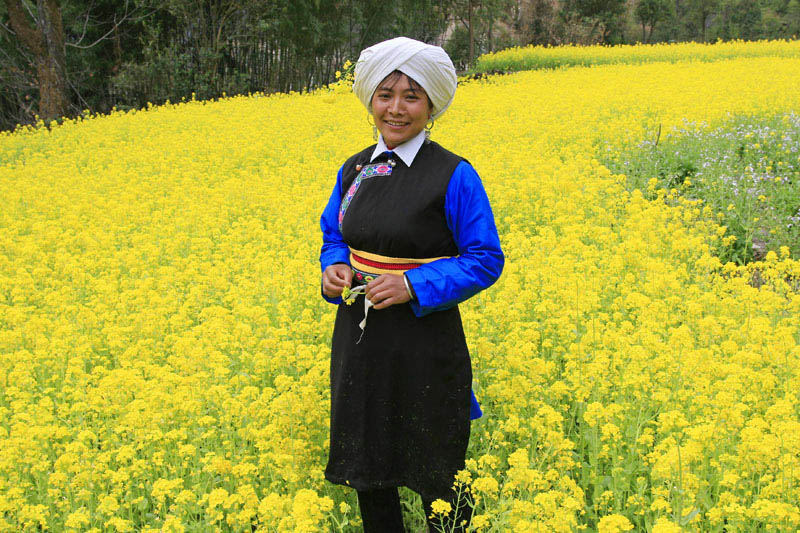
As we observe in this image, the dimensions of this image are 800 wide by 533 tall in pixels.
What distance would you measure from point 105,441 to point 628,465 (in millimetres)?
2218

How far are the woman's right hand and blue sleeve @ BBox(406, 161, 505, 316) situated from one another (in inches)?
9.9

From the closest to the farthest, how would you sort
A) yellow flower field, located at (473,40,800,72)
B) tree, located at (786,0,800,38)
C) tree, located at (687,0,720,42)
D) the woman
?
1. the woman
2. yellow flower field, located at (473,40,800,72)
3. tree, located at (786,0,800,38)
4. tree, located at (687,0,720,42)

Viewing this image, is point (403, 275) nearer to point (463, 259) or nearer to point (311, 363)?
point (463, 259)

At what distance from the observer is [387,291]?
2039 mm

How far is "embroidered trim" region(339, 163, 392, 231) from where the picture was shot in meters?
2.24

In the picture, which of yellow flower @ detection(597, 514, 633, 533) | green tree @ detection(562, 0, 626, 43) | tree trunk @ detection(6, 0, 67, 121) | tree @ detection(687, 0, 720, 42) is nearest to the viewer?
yellow flower @ detection(597, 514, 633, 533)

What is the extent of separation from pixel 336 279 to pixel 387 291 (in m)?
0.24

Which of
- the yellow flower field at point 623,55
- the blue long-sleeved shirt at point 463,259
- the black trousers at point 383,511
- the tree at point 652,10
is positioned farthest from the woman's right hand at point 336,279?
the tree at point 652,10

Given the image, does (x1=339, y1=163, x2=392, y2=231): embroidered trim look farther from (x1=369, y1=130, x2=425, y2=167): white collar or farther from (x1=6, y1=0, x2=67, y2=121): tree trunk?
(x1=6, y1=0, x2=67, y2=121): tree trunk

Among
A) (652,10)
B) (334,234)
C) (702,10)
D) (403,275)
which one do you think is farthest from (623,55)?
(403,275)

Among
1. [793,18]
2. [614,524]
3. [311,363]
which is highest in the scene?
[793,18]

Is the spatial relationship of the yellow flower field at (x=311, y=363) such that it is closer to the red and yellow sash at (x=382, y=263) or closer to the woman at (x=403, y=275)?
the woman at (x=403, y=275)

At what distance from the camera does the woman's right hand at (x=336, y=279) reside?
2205 millimetres

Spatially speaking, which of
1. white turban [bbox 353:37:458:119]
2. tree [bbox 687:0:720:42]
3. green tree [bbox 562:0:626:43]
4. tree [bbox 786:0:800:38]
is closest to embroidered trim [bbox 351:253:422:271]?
white turban [bbox 353:37:458:119]
